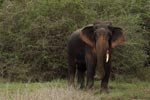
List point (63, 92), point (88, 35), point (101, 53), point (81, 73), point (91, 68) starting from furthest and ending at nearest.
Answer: point (81, 73)
point (88, 35)
point (91, 68)
point (101, 53)
point (63, 92)

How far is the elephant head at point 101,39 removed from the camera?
1141 cm

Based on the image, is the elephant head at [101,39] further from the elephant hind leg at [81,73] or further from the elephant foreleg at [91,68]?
the elephant hind leg at [81,73]

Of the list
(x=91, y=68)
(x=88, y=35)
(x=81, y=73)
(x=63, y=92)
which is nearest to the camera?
(x=63, y=92)

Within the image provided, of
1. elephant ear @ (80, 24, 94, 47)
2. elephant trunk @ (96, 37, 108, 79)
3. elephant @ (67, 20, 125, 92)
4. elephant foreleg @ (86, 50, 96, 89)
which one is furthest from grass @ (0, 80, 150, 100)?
elephant ear @ (80, 24, 94, 47)

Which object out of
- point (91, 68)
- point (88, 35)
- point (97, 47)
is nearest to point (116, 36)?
point (88, 35)

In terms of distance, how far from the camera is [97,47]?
11414 millimetres

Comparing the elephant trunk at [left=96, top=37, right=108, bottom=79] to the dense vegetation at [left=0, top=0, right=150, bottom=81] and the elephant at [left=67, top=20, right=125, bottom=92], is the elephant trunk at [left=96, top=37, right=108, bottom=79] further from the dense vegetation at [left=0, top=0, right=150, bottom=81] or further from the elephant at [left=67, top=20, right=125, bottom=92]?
the dense vegetation at [left=0, top=0, right=150, bottom=81]

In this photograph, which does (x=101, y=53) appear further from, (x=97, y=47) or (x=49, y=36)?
(x=49, y=36)

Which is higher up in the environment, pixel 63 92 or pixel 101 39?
pixel 101 39

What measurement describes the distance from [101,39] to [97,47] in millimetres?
239

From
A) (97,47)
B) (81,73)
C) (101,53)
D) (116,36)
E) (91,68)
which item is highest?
(116,36)

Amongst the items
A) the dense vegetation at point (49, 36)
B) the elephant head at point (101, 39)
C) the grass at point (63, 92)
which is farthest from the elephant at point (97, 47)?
the dense vegetation at point (49, 36)

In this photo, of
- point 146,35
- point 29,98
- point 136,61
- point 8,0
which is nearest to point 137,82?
point 136,61

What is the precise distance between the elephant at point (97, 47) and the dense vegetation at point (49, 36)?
243cm
